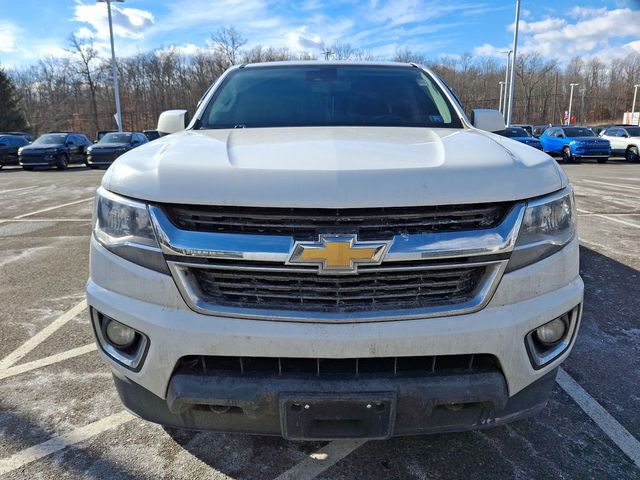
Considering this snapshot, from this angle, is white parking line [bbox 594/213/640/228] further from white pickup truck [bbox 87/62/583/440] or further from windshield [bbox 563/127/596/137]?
windshield [bbox 563/127/596/137]

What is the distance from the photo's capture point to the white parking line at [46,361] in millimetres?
3000

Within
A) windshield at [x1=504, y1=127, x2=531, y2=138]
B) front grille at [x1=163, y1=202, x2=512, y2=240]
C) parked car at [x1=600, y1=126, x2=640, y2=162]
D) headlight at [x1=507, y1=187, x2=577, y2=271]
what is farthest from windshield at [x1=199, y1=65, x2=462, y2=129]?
parked car at [x1=600, y1=126, x2=640, y2=162]

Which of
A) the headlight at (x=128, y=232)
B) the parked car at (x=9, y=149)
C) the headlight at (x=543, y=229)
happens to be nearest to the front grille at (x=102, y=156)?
the parked car at (x=9, y=149)

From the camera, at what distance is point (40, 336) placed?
3.51 m

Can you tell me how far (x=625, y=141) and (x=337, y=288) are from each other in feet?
88.0

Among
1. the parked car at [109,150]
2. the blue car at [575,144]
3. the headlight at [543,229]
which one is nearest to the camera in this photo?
the headlight at [543,229]

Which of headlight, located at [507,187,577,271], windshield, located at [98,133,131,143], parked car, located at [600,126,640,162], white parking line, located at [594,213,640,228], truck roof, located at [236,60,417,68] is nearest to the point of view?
headlight, located at [507,187,577,271]

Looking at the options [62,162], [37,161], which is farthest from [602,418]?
[62,162]

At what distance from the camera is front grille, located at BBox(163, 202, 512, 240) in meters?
1.66

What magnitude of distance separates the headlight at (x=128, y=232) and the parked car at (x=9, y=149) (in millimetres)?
24737

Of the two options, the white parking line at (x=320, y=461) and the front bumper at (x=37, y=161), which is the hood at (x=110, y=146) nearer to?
the front bumper at (x=37, y=161)

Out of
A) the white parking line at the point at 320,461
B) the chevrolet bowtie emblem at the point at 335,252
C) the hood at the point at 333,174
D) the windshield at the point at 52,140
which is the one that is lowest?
the white parking line at the point at 320,461

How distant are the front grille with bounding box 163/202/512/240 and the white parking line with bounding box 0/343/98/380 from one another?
206cm

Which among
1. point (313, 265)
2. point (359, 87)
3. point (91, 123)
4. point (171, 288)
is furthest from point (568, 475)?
point (91, 123)
